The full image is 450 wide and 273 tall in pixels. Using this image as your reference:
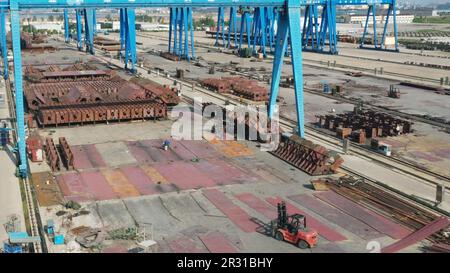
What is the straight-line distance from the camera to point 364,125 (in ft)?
95.1

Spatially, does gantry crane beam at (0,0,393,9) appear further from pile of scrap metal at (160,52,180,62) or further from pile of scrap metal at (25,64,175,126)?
pile of scrap metal at (160,52,180,62)

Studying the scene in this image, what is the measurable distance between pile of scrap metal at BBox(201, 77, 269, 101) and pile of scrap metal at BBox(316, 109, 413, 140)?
8.22 m

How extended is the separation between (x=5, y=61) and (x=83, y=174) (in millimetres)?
31874

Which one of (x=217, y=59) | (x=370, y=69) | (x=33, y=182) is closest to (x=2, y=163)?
(x=33, y=182)

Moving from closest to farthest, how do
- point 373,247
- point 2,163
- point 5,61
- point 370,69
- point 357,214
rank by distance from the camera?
1. point 373,247
2. point 357,214
3. point 2,163
4. point 5,61
5. point 370,69

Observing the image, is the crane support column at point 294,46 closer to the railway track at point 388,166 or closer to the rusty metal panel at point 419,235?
the railway track at point 388,166

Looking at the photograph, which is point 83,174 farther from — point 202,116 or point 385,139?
point 385,139

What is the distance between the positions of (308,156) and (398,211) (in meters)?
6.00

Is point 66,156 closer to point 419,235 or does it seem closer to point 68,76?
point 419,235

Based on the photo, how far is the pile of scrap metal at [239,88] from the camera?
129 feet

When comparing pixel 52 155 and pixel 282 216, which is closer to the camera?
pixel 282 216

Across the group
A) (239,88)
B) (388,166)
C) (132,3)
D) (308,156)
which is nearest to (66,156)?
(132,3)

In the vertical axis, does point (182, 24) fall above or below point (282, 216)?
above

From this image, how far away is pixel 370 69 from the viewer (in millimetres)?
58188
